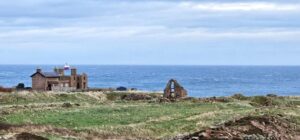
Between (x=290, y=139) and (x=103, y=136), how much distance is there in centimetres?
1190

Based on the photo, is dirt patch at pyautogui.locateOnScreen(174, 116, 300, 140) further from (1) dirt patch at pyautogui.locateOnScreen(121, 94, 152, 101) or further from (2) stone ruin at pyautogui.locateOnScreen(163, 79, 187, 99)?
(2) stone ruin at pyautogui.locateOnScreen(163, 79, 187, 99)

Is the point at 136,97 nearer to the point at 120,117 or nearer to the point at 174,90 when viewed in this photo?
the point at 174,90

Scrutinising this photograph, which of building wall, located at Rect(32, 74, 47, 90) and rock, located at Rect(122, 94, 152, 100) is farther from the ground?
building wall, located at Rect(32, 74, 47, 90)

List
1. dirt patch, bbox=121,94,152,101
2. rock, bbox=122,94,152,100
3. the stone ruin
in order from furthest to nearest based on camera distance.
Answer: the stone ruin, rock, bbox=122,94,152,100, dirt patch, bbox=121,94,152,101

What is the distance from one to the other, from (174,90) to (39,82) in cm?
1874

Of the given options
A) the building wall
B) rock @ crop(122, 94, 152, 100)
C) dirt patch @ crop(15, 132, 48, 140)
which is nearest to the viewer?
dirt patch @ crop(15, 132, 48, 140)

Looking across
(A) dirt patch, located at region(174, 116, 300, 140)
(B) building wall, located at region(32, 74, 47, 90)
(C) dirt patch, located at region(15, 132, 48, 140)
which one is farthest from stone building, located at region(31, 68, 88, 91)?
(C) dirt patch, located at region(15, 132, 48, 140)

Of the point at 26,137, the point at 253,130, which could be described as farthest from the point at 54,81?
the point at 26,137

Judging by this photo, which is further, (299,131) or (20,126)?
(299,131)

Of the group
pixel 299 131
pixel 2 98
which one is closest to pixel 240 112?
pixel 299 131

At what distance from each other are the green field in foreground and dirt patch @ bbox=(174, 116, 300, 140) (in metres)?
3.45

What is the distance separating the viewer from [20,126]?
40062mm

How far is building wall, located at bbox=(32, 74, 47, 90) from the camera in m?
86.9

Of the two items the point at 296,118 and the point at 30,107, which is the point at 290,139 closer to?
the point at 296,118
